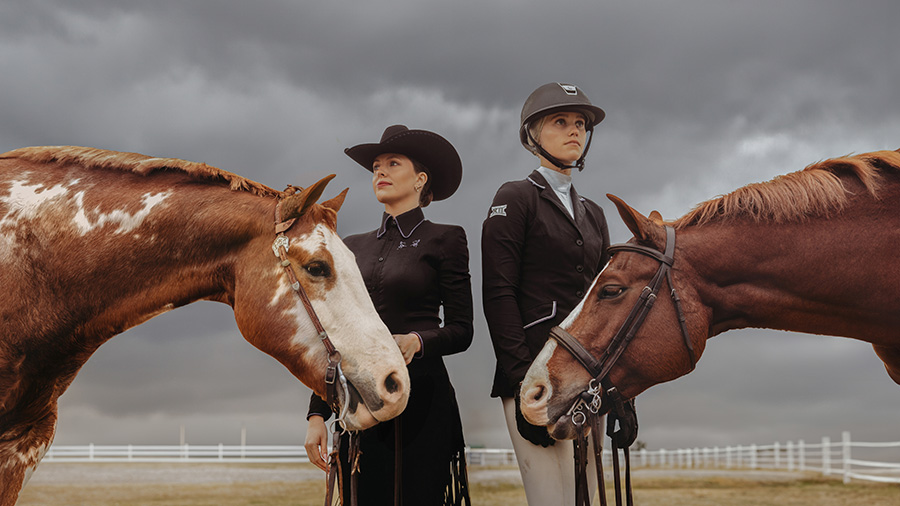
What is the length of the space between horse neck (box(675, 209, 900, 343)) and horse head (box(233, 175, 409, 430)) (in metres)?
1.45

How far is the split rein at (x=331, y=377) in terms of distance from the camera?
9.46 feet

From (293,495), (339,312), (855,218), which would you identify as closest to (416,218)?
(339,312)

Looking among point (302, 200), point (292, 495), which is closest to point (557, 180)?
point (302, 200)

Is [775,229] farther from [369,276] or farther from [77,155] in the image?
[77,155]

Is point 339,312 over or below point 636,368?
over

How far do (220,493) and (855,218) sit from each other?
13238mm

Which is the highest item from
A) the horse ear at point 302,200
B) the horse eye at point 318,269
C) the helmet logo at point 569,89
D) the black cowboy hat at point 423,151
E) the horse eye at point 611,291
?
the helmet logo at point 569,89

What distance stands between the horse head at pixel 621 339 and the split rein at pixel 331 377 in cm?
80

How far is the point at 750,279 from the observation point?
10.1ft

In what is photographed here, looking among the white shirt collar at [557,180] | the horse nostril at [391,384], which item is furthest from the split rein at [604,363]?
the horse nostril at [391,384]

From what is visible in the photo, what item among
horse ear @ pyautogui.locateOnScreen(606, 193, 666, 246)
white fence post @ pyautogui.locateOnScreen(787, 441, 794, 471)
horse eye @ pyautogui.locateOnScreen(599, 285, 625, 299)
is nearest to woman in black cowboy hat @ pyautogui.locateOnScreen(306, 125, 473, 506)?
horse eye @ pyautogui.locateOnScreen(599, 285, 625, 299)

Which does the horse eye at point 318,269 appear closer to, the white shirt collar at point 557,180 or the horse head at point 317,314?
the horse head at point 317,314

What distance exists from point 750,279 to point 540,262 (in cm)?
97

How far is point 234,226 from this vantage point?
319cm
